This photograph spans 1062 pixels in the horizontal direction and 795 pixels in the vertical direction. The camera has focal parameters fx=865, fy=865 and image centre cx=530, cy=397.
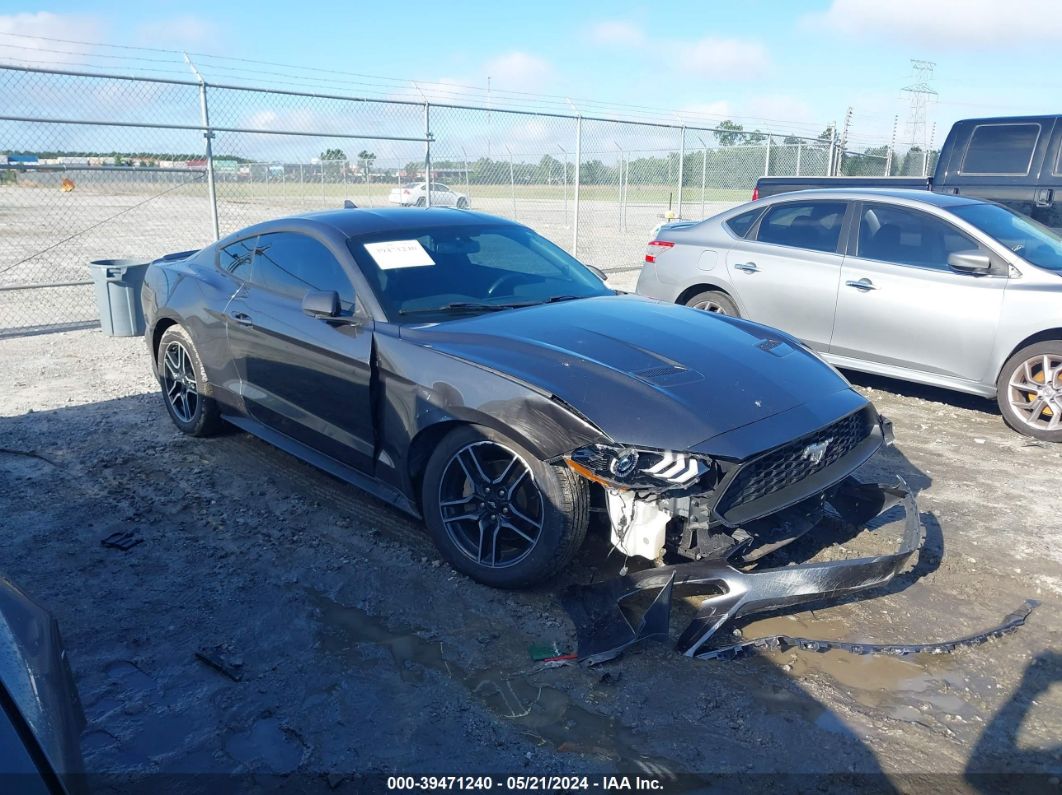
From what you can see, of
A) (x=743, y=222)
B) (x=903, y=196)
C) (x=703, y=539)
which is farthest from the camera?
(x=743, y=222)

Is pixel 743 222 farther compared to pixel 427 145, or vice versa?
pixel 427 145

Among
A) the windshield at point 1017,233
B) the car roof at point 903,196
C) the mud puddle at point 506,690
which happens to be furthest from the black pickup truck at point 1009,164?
the mud puddle at point 506,690

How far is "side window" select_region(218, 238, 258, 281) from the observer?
5160 millimetres

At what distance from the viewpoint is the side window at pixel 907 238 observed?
644 centimetres

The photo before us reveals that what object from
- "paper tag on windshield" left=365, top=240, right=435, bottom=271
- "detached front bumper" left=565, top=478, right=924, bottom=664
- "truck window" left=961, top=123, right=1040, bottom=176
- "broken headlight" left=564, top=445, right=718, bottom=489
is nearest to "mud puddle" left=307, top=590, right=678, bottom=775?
"detached front bumper" left=565, top=478, right=924, bottom=664

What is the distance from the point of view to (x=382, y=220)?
Answer: 4812mm

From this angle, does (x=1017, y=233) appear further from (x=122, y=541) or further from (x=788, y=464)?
(x=122, y=541)

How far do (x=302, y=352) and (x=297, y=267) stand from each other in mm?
533

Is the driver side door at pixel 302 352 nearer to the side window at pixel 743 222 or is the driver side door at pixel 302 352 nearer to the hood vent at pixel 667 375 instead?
the hood vent at pixel 667 375

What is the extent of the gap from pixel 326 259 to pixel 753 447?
249 cm

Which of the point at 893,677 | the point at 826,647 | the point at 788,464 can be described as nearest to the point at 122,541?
the point at 788,464

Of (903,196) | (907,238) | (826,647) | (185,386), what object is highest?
(903,196)

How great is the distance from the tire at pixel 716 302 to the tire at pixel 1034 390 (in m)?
2.16

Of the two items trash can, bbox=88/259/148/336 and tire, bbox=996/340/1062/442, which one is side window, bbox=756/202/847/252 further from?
trash can, bbox=88/259/148/336
